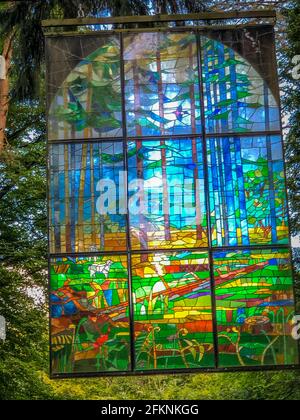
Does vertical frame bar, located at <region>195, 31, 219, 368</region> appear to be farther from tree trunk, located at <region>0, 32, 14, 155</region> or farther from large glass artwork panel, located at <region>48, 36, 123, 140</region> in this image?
tree trunk, located at <region>0, 32, 14, 155</region>

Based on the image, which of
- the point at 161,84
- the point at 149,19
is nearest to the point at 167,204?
the point at 161,84

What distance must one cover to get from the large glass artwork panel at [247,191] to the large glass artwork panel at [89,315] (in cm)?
89

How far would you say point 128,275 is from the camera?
206 inches

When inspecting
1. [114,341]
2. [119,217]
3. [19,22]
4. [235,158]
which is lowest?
[114,341]

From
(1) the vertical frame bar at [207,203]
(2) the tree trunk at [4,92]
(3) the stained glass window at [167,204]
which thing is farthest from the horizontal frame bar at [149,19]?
(2) the tree trunk at [4,92]

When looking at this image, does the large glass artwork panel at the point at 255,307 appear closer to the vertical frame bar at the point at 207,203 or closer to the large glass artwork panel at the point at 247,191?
the vertical frame bar at the point at 207,203

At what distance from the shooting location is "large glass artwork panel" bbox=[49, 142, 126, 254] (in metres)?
5.27

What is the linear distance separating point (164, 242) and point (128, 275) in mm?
386

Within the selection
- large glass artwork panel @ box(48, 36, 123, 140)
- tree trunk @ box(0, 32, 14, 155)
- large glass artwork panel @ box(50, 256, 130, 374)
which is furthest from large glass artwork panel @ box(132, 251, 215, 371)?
tree trunk @ box(0, 32, 14, 155)

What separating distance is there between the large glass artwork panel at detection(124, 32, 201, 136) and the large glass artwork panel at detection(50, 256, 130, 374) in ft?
3.74
